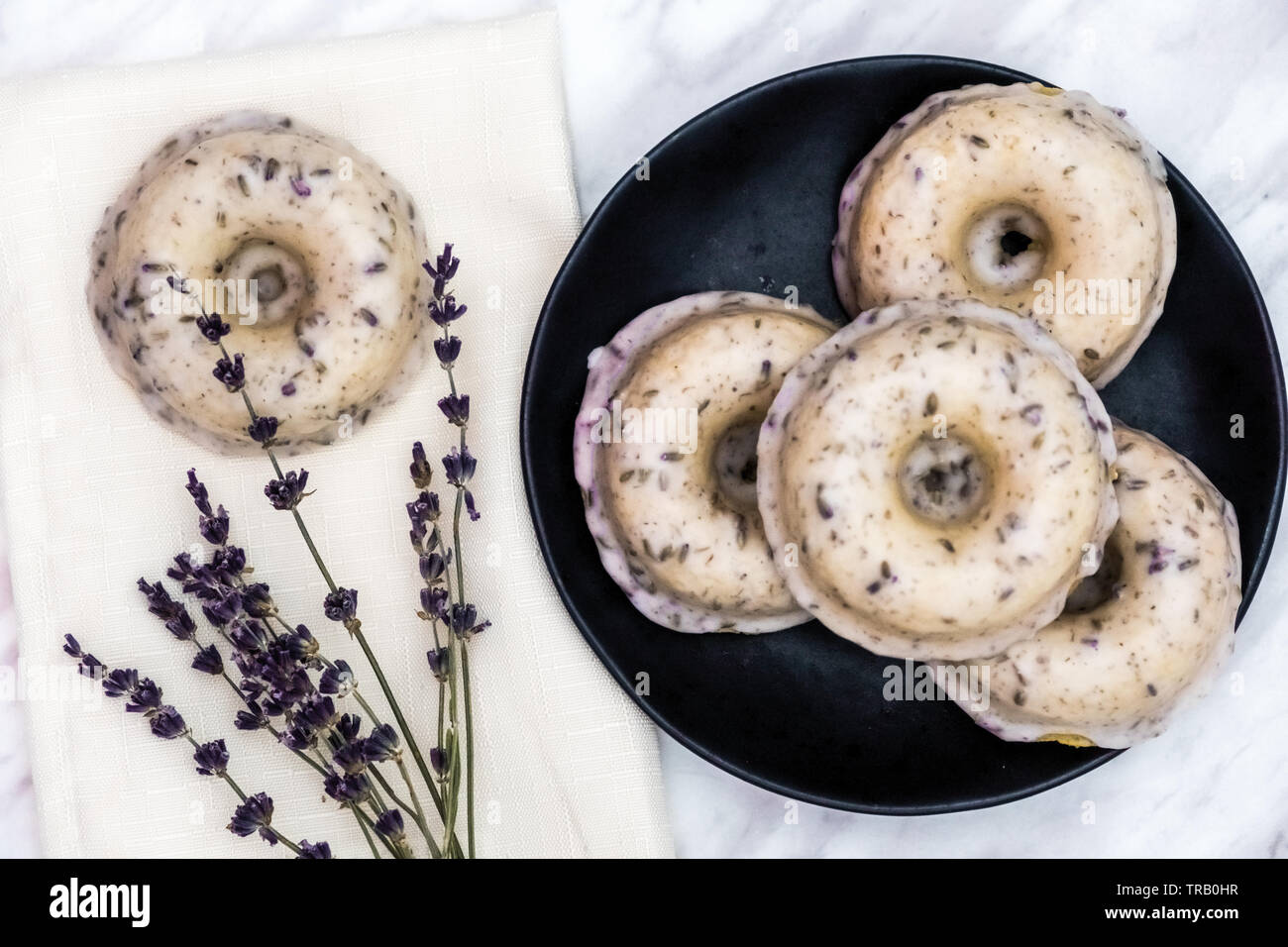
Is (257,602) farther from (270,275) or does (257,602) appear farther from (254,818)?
(270,275)

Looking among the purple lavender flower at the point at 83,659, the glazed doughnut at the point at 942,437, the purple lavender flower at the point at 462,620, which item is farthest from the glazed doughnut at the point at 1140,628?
the purple lavender flower at the point at 83,659

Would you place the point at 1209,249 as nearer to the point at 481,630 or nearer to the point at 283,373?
the point at 481,630

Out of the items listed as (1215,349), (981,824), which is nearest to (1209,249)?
(1215,349)

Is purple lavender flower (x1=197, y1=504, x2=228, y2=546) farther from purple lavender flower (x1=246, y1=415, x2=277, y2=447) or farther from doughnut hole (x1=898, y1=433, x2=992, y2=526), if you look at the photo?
doughnut hole (x1=898, y1=433, x2=992, y2=526)

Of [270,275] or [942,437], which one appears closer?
[942,437]

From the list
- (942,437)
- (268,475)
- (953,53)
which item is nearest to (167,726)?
(268,475)

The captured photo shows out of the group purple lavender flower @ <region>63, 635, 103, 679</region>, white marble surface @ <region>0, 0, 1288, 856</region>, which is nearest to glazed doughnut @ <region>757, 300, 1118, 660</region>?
white marble surface @ <region>0, 0, 1288, 856</region>
